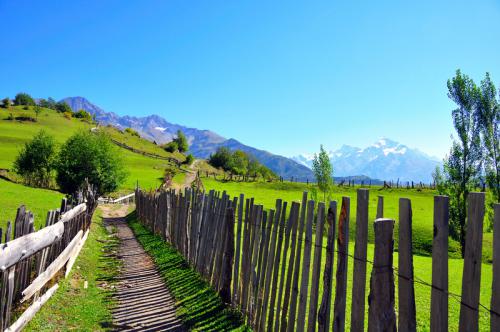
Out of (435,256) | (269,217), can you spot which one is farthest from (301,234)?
(435,256)

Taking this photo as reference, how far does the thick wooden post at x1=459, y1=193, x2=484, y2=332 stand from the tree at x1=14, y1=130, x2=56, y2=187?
51052 mm

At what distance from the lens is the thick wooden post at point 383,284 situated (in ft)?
11.2

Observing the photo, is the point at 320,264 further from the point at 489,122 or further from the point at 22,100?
the point at 22,100

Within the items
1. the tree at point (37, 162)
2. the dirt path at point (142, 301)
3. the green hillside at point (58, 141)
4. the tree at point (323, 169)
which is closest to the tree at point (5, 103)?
the green hillside at point (58, 141)

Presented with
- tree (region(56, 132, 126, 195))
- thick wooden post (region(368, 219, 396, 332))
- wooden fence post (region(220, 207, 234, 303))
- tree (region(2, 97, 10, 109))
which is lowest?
wooden fence post (region(220, 207, 234, 303))

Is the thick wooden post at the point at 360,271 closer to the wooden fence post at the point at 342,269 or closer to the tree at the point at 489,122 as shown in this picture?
the wooden fence post at the point at 342,269

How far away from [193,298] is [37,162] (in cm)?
4667

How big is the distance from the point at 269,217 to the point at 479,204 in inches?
165

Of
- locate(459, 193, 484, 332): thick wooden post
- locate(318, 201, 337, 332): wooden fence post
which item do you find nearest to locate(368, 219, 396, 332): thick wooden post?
locate(459, 193, 484, 332): thick wooden post

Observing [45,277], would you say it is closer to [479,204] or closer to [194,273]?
[194,273]

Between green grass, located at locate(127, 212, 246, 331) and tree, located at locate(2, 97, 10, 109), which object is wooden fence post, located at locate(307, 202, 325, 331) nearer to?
green grass, located at locate(127, 212, 246, 331)

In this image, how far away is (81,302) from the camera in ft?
27.9

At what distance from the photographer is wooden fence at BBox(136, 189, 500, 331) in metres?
2.87

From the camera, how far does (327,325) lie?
15.2 feet
